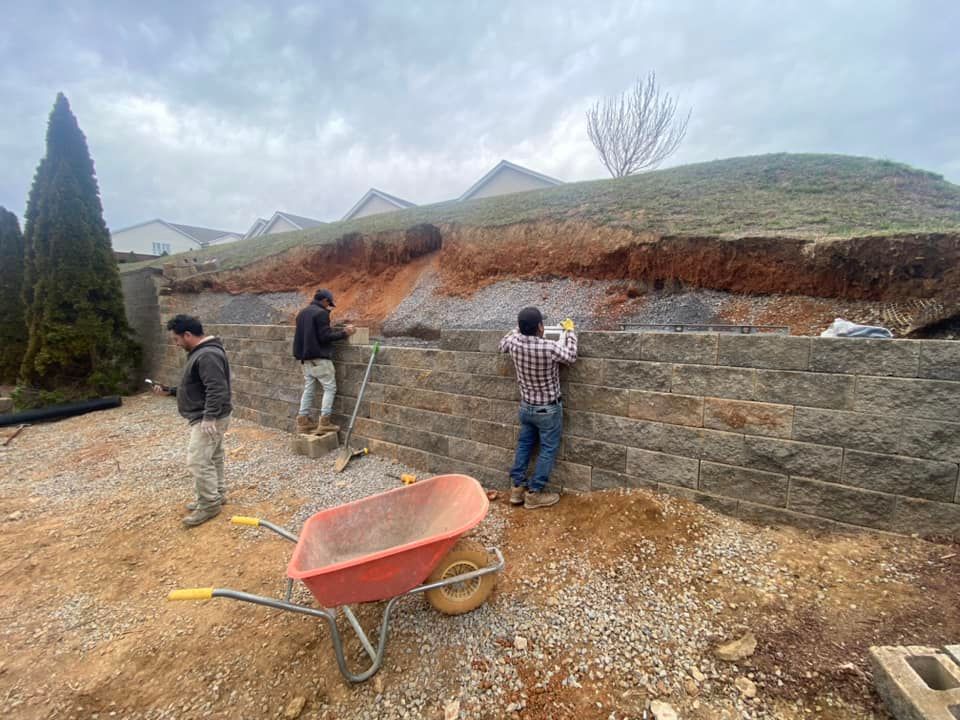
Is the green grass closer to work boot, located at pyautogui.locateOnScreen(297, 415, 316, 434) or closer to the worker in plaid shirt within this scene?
the worker in plaid shirt

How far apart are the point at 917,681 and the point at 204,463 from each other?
195 inches

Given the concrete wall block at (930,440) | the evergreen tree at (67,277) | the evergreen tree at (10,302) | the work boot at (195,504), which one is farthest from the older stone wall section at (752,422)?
the evergreen tree at (10,302)

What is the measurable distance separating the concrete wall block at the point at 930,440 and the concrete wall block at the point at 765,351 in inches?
24.3

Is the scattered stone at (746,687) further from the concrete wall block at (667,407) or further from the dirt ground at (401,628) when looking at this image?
the concrete wall block at (667,407)

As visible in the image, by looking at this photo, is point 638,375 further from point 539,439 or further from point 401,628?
point 401,628

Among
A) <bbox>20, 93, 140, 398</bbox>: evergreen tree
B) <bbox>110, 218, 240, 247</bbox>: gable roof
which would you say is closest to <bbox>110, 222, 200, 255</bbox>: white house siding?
<bbox>110, 218, 240, 247</bbox>: gable roof

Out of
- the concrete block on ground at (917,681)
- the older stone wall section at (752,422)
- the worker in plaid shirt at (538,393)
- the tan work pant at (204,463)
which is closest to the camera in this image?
the concrete block on ground at (917,681)

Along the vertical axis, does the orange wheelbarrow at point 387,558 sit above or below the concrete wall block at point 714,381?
below

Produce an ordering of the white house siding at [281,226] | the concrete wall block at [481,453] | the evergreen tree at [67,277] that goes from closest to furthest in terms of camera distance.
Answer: the concrete wall block at [481,453], the evergreen tree at [67,277], the white house siding at [281,226]

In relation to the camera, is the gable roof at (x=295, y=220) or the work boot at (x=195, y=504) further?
the gable roof at (x=295, y=220)

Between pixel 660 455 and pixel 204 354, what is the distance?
4081mm

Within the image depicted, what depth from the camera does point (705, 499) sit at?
118 inches

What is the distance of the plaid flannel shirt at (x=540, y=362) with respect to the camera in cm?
328

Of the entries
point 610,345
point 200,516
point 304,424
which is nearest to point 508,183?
point 304,424
